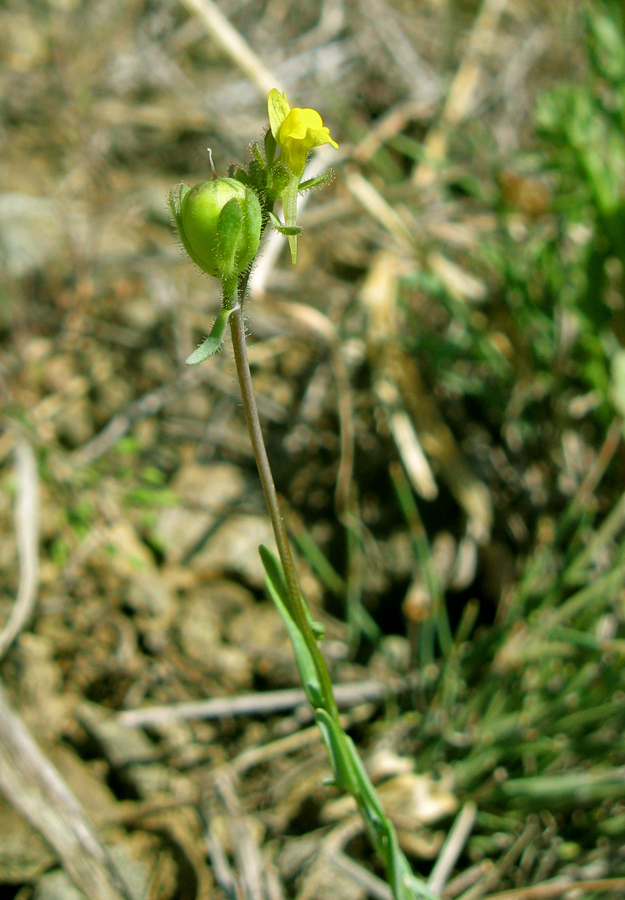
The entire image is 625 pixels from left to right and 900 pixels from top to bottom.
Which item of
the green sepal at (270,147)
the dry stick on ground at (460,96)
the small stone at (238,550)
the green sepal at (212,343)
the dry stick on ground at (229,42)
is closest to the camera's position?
the green sepal at (212,343)

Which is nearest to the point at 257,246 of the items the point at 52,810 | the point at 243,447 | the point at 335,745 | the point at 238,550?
the point at 335,745

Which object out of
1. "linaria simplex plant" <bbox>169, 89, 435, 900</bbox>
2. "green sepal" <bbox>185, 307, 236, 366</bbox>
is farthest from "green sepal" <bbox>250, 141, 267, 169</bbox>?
"green sepal" <bbox>185, 307, 236, 366</bbox>

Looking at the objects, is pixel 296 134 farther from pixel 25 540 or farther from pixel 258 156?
pixel 25 540

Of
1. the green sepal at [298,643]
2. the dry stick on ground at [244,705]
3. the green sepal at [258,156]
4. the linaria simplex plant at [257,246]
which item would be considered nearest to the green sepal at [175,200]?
the linaria simplex plant at [257,246]

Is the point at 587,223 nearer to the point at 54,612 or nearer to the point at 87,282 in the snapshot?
the point at 87,282

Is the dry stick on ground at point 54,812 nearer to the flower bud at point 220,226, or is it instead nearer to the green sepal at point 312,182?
the flower bud at point 220,226

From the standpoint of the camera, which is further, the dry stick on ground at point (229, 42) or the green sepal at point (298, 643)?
the dry stick on ground at point (229, 42)

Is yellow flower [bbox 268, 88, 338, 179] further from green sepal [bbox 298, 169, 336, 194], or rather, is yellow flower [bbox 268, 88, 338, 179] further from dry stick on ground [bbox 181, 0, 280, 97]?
dry stick on ground [bbox 181, 0, 280, 97]
